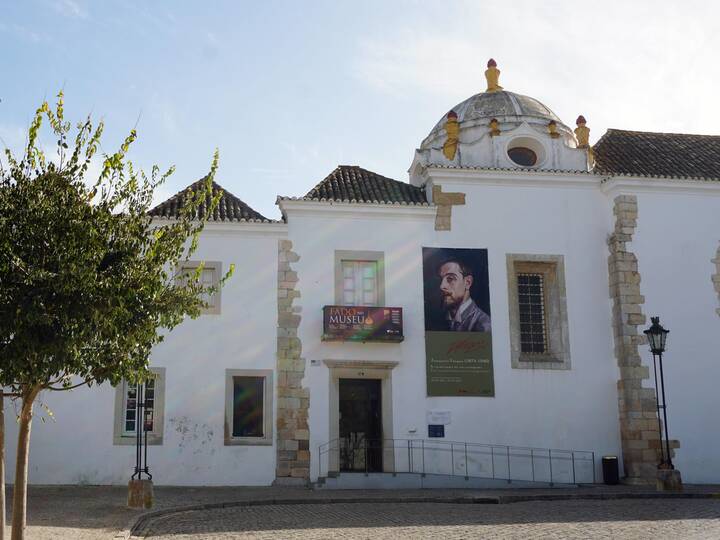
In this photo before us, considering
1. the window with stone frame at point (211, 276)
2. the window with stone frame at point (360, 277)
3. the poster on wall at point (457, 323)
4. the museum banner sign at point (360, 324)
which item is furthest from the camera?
the window with stone frame at point (360, 277)

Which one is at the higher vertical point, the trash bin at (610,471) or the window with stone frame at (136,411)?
the window with stone frame at (136,411)

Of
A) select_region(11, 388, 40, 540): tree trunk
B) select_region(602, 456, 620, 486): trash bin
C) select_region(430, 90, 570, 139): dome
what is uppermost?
select_region(430, 90, 570, 139): dome

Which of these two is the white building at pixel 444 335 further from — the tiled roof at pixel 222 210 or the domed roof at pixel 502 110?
the domed roof at pixel 502 110

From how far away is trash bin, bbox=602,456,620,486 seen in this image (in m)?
20.3

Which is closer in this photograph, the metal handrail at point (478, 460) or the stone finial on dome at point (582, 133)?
the metal handrail at point (478, 460)

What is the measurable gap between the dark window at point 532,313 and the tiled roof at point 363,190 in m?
3.39

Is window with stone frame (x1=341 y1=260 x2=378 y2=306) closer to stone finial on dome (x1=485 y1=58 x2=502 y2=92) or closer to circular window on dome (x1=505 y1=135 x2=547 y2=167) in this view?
circular window on dome (x1=505 y1=135 x2=547 y2=167)

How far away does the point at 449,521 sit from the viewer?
13.1 metres

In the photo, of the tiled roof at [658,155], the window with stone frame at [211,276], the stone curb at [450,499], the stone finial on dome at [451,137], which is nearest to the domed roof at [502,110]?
the stone finial on dome at [451,137]

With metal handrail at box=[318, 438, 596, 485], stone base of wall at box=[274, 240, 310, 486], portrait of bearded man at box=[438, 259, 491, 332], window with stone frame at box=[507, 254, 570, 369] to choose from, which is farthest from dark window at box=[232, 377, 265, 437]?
window with stone frame at box=[507, 254, 570, 369]

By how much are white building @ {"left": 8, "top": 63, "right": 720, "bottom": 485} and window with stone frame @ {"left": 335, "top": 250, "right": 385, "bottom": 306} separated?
0.04 meters

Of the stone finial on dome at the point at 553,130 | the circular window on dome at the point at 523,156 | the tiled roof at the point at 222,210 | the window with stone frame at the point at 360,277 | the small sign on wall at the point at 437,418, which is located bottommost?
the small sign on wall at the point at 437,418

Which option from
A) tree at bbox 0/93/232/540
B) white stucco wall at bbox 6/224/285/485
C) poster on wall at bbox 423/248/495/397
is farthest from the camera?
poster on wall at bbox 423/248/495/397

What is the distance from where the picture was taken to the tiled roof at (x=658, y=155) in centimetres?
2256
